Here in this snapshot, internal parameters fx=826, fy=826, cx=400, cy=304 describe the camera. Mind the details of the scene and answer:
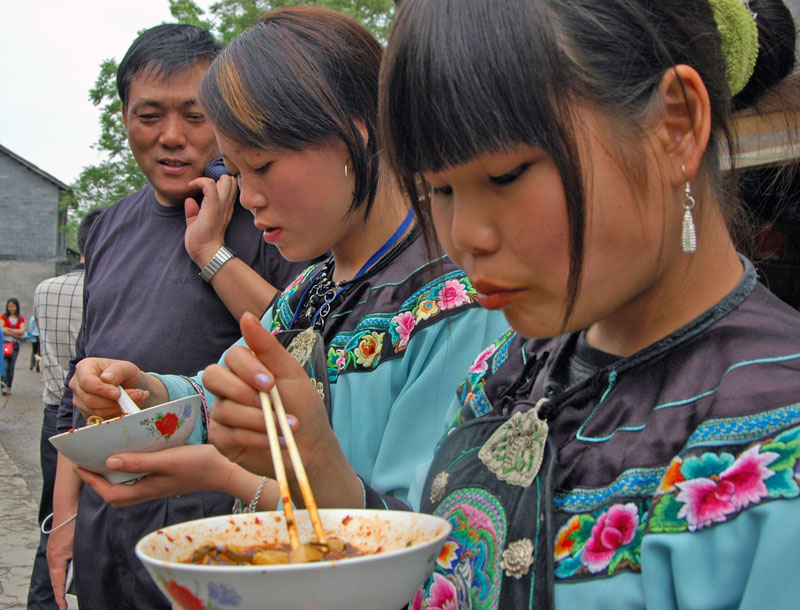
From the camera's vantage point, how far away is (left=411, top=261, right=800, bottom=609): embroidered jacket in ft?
3.30

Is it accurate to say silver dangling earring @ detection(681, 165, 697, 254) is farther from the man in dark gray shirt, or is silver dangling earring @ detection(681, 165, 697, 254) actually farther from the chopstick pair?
the man in dark gray shirt

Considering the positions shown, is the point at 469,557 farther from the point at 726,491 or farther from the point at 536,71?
the point at 536,71

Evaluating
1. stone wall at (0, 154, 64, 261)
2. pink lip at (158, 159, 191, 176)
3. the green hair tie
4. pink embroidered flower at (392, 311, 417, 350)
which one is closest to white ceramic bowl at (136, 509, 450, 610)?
pink embroidered flower at (392, 311, 417, 350)

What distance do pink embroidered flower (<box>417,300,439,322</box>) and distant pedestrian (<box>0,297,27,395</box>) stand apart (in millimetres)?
14739

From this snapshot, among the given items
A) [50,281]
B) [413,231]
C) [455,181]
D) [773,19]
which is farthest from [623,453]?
[50,281]

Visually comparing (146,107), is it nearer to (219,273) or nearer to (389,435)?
(219,273)

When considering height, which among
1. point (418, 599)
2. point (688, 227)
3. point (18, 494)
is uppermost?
point (688, 227)

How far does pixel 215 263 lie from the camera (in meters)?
2.71

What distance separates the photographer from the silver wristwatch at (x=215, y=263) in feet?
8.89

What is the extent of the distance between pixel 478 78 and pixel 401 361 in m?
0.82

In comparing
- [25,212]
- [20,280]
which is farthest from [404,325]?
[25,212]

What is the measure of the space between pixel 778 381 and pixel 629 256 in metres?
0.25

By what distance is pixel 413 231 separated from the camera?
2.05 metres

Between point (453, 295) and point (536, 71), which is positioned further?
point (453, 295)
